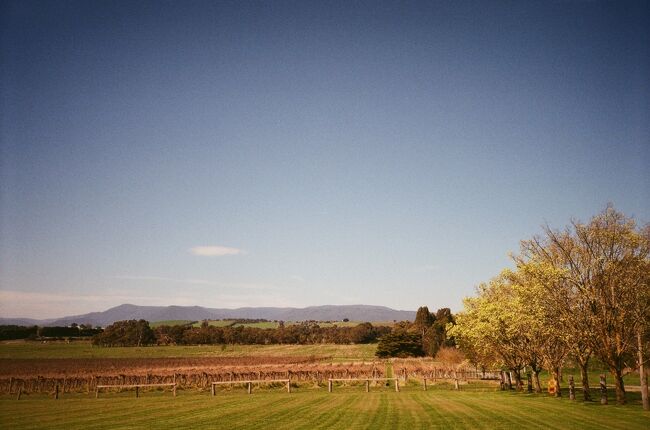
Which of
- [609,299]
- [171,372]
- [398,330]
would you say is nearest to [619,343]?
[609,299]

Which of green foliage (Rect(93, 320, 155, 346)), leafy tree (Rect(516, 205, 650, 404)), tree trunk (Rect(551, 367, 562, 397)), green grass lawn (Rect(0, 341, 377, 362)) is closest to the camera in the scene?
leafy tree (Rect(516, 205, 650, 404))

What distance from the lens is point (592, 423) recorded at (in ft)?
69.4

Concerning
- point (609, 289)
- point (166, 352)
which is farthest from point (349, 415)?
point (166, 352)

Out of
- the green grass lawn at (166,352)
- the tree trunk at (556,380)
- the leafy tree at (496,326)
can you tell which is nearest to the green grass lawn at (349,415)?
the tree trunk at (556,380)

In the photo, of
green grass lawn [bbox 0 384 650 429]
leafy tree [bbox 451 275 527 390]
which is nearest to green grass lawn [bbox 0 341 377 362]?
leafy tree [bbox 451 275 527 390]

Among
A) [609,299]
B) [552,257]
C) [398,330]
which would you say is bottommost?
[398,330]

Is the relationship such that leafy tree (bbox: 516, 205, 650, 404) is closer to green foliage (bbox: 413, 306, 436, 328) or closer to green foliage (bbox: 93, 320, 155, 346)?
green foliage (bbox: 413, 306, 436, 328)

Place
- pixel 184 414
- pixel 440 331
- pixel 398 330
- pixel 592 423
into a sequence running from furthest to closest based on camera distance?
pixel 398 330 → pixel 440 331 → pixel 184 414 → pixel 592 423

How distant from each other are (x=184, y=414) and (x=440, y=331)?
89697 millimetres

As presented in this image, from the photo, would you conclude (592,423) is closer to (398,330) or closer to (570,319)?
(570,319)

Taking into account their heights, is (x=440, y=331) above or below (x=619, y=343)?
below

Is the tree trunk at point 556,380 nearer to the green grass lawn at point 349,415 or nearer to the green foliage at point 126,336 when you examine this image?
the green grass lawn at point 349,415

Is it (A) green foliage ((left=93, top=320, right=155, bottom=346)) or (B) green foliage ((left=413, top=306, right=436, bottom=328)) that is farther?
(A) green foliage ((left=93, top=320, right=155, bottom=346))

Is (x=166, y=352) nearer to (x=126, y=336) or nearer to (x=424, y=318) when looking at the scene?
(x=126, y=336)
